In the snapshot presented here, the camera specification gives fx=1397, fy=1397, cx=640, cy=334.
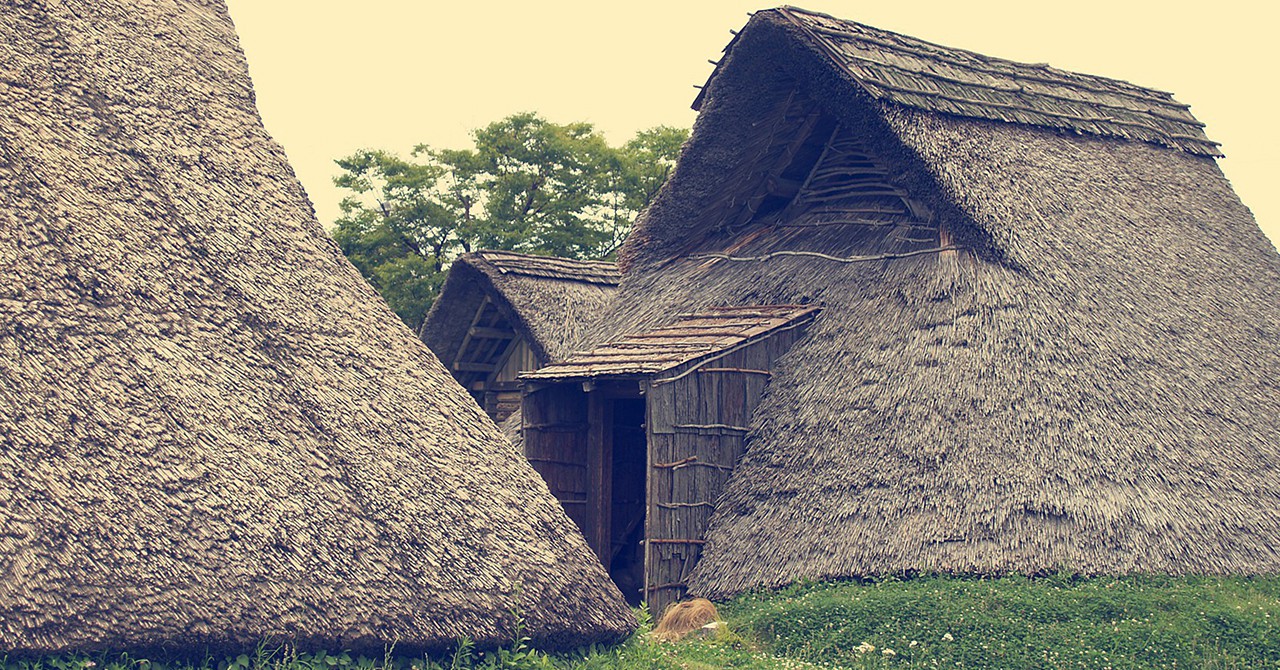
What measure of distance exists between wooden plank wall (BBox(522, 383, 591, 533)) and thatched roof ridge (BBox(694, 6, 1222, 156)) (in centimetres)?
434

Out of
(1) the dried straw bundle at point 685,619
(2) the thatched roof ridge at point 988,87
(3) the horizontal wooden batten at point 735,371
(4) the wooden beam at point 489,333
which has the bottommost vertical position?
(1) the dried straw bundle at point 685,619

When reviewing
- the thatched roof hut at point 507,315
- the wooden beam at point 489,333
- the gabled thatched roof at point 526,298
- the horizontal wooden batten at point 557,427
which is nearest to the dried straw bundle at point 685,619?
the horizontal wooden batten at point 557,427

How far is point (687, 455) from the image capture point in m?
14.2

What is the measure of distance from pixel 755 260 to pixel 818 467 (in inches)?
150

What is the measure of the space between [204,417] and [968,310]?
25.3 ft

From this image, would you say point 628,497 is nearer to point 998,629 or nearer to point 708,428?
point 708,428

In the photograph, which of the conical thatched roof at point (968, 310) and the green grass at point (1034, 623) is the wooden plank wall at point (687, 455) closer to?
the conical thatched roof at point (968, 310)

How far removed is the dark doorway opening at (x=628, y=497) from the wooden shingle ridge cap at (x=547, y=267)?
17.5 ft

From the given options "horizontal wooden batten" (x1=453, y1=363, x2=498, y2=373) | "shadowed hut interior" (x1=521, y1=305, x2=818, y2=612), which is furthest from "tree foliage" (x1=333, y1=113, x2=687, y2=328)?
"shadowed hut interior" (x1=521, y1=305, x2=818, y2=612)

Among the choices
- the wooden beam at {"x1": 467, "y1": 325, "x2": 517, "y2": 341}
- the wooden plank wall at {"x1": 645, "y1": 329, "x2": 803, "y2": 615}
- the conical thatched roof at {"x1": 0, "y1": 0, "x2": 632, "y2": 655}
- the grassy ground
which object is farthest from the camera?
the wooden beam at {"x1": 467, "y1": 325, "x2": 517, "y2": 341}

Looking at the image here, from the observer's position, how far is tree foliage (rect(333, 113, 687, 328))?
35812 millimetres

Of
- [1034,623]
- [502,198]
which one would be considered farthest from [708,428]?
[502,198]

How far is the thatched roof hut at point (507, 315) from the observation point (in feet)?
70.4

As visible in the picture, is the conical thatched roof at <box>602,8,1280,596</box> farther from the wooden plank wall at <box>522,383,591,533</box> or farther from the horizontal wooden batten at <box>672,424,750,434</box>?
the wooden plank wall at <box>522,383,591,533</box>
